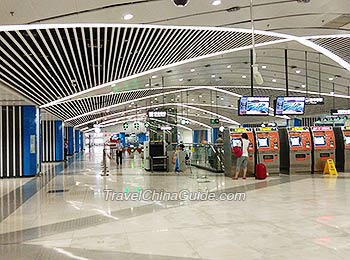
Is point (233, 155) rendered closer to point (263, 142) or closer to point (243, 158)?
point (243, 158)

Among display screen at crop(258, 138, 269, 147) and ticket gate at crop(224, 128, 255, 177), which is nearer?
ticket gate at crop(224, 128, 255, 177)

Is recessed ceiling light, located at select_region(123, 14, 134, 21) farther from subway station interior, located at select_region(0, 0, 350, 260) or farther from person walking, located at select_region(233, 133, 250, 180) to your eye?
person walking, located at select_region(233, 133, 250, 180)

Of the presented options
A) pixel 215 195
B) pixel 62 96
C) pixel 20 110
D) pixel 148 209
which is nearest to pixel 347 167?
pixel 215 195

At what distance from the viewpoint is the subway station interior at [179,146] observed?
5.49 metres

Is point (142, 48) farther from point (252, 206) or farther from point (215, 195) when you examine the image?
point (252, 206)

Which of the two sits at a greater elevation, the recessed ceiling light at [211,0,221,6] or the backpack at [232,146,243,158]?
the recessed ceiling light at [211,0,221,6]

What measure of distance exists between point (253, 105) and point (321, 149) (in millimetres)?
2830

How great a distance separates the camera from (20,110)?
17.0 m

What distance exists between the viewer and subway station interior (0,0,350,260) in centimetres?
549

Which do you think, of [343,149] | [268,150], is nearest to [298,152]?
[268,150]

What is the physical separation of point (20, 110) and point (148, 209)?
36.3 ft

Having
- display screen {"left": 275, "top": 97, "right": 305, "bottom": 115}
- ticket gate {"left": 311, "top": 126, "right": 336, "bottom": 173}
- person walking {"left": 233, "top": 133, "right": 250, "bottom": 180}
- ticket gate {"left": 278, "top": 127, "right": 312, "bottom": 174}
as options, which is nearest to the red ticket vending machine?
person walking {"left": 233, "top": 133, "right": 250, "bottom": 180}

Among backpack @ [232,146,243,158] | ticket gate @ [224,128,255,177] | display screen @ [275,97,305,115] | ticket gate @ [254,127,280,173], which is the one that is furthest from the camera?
display screen @ [275,97,305,115]

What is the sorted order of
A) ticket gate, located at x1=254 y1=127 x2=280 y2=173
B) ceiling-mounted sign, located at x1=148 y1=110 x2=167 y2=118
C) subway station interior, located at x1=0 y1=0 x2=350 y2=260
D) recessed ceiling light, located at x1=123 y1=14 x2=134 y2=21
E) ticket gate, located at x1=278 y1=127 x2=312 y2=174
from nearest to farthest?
1. subway station interior, located at x1=0 y1=0 x2=350 y2=260
2. recessed ceiling light, located at x1=123 y1=14 x2=134 y2=21
3. ticket gate, located at x1=254 y1=127 x2=280 y2=173
4. ticket gate, located at x1=278 y1=127 x2=312 y2=174
5. ceiling-mounted sign, located at x1=148 y1=110 x2=167 y2=118
